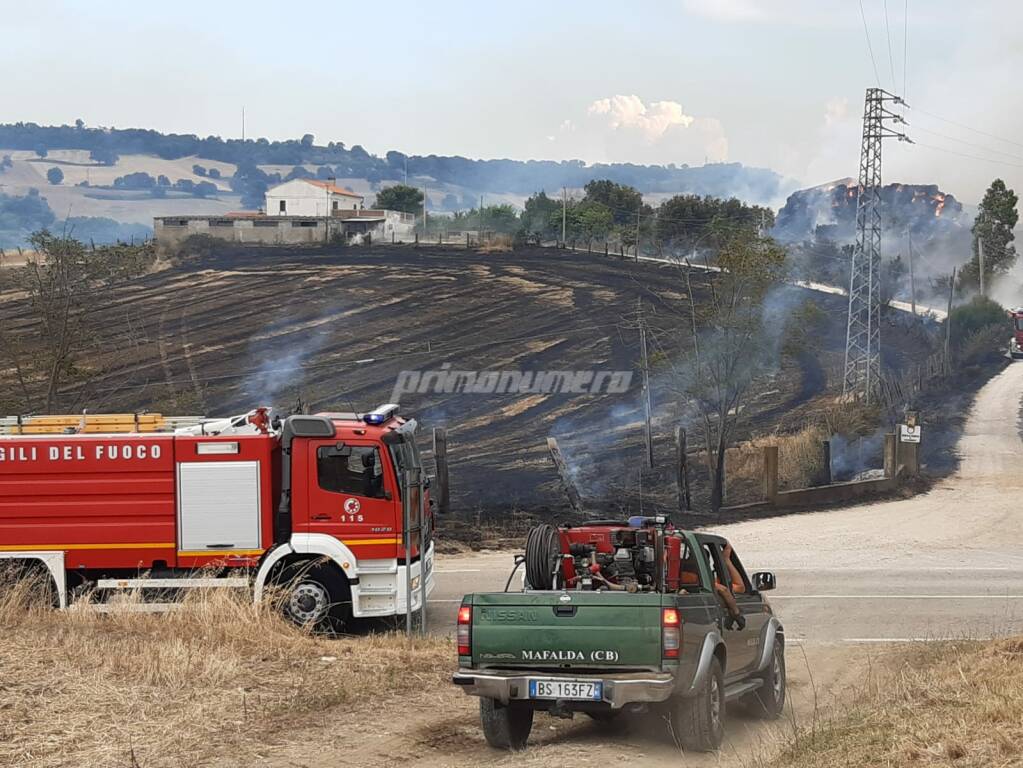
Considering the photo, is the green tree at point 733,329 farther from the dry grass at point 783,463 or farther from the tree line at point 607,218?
the tree line at point 607,218

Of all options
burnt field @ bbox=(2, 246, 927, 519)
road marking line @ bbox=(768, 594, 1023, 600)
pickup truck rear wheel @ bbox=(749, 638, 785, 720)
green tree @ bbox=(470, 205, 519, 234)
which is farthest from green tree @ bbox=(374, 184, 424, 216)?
pickup truck rear wheel @ bbox=(749, 638, 785, 720)

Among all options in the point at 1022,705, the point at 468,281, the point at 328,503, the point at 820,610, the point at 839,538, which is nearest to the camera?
the point at 1022,705

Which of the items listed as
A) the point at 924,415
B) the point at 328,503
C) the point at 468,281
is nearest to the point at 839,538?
the point at 328,503

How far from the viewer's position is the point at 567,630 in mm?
9844

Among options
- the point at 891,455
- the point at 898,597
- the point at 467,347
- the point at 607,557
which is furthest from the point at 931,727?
the point at 467,347

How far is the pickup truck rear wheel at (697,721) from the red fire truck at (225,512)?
7.20 meters

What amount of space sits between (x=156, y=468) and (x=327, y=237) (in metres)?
79.8

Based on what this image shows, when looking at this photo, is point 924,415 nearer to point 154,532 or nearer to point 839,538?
point 839,538

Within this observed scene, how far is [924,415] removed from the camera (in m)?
49.5

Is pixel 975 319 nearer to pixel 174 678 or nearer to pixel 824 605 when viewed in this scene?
pixel 824 605

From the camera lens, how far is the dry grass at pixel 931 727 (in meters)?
8.03

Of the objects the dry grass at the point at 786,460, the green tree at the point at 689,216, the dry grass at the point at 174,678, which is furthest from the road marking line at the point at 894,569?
the green tree at the point at 689,216

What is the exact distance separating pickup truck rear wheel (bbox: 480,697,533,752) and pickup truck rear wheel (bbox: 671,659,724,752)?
1148 millimetres

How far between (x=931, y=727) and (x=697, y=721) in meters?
1.93
